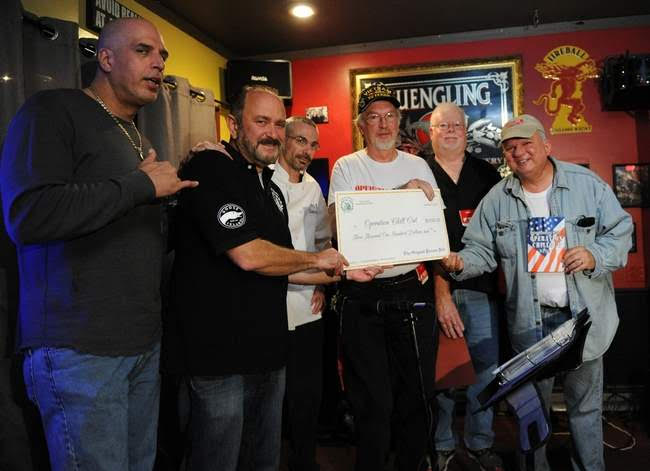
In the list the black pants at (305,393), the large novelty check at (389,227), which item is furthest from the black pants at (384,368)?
the black pants at (305,393)

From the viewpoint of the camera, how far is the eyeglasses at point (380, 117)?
7.77ft

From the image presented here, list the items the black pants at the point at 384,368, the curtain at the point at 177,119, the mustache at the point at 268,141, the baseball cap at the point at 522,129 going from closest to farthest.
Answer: the mustache at the point at 268,141 < the black pants at the point at 384,368 < the baseball cap at the point at 522,129 < the curtain at the point at 177,119

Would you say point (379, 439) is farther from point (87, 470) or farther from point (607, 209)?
point (607, 209)

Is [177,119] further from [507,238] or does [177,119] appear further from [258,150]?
[507,238]

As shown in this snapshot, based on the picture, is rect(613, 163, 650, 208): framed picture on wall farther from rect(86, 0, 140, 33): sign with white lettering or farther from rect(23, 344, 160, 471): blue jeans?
rect(23, 344, 160, 471): blue jeans

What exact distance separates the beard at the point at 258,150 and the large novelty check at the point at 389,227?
0.34 meters

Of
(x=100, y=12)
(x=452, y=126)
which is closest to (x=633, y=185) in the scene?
(x=452, y=126)

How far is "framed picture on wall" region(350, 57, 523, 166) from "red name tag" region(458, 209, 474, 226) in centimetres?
164

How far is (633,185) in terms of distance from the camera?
418 centimetres

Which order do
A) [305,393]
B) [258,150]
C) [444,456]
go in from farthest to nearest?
[444,456] → [305,393] → [258,150]

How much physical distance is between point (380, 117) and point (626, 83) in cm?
259

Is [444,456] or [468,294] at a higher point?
[468,294]

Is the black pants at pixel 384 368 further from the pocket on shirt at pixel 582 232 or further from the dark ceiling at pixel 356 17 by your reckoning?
the dark ceiling at pixel 356 17

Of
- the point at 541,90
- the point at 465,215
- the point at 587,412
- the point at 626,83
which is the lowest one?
the point at 587,412
